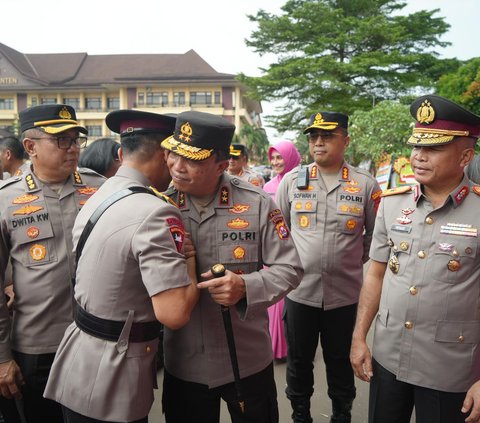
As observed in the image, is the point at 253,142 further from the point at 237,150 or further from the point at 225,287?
the point at 225,287

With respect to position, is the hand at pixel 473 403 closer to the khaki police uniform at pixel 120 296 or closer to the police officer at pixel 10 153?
the khaki police uniform at pixel 120 296

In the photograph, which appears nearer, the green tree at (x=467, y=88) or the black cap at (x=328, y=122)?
the black cap at (x=328, y=122)

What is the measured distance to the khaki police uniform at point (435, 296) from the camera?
1.81 meters

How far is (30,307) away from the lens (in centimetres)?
213

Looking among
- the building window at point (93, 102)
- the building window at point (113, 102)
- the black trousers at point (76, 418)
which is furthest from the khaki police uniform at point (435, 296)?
the building window at point (93, 102)

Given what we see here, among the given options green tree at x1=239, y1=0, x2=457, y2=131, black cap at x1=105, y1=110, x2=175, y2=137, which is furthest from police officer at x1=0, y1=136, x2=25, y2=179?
green tree at x1=239, y1=0, x2=457, y2=131

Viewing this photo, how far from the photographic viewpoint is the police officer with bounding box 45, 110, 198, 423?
1.44 meters

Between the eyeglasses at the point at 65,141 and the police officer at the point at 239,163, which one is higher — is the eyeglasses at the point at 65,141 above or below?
above

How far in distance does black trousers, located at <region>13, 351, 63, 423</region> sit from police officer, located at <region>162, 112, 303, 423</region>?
2.24ft

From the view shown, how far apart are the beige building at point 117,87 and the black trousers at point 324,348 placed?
37241 mm

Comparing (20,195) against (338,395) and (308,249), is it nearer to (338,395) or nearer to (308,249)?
(308,249)

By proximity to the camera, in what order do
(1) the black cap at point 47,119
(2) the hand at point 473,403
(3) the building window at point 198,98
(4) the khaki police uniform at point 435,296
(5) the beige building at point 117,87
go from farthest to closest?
1. (3) the building window at point 198,98
2. (5) the beige building at point 117,87
3. (1) the black cap at point 47,119
4. (4) the khaki police uniform at point 435,296
5. (2) the hand at point 473,403

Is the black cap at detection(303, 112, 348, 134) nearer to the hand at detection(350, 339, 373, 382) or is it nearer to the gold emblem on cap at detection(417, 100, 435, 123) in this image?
the gold emblem on cap at detection(417, 100, 435, 123)

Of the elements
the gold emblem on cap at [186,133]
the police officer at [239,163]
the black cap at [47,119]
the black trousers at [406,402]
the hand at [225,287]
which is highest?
the black cap at [47,119]
